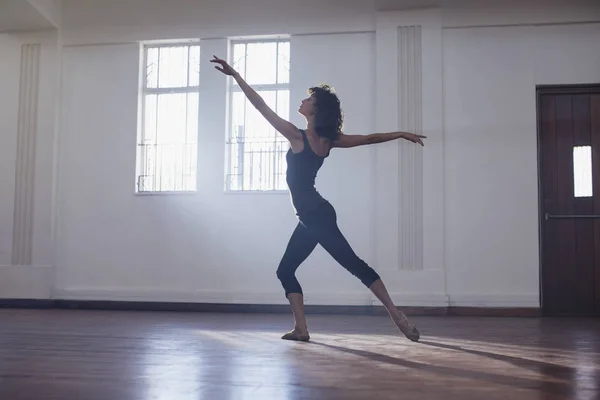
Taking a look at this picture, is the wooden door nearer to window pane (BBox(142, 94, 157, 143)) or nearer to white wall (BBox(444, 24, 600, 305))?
white wall (BBox(444, 24, 600, 305))

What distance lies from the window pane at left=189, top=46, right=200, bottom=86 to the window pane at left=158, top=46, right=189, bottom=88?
0.06 metres

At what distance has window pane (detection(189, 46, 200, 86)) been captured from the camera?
593cm

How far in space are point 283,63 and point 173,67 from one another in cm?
115

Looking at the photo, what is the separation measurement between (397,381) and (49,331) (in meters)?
2.54

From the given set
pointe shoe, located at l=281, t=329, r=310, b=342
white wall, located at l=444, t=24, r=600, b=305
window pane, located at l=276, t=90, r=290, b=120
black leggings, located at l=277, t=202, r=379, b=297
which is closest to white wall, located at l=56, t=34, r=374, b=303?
window pane, located at l=276, t=90, r=290, b=120

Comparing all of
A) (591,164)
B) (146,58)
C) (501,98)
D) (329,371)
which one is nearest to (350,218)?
(501,98)

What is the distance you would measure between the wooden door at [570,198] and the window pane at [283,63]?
2399mm

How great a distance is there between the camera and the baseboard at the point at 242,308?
5172 millimetres

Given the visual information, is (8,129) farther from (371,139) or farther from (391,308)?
(391,308)

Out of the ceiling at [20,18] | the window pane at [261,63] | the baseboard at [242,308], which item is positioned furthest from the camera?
the window pane at [261,63]

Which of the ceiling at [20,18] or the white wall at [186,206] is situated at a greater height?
the ceiling at [20,18]

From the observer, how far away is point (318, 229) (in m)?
3.12

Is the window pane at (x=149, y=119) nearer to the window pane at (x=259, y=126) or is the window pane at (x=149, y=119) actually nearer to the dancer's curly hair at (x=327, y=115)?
the window pane at (x=259, y=126)

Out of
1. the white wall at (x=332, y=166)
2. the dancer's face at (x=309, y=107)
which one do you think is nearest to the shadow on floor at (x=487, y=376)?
the dancer's face at (x=309, y=107)
